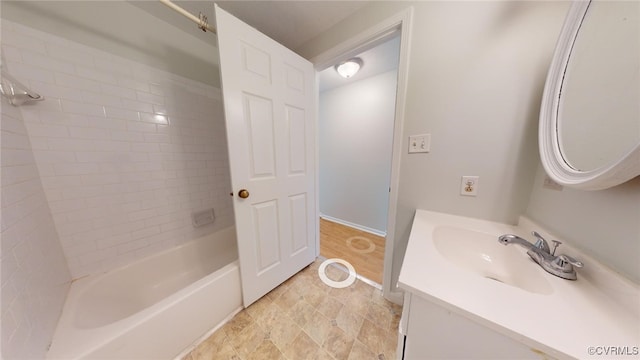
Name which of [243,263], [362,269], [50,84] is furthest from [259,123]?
[362,269]

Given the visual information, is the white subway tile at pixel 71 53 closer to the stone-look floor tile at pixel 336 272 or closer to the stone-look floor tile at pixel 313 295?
the stone-look floor tile at pixel 313 295

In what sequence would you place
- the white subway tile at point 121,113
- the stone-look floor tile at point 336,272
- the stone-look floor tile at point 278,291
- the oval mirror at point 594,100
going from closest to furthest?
the oval mirror at point 594,100 < the white subway tile at point 121,113 < the stone-look floor tile at point 278,291 < the stone-look floor tile at point 336,272

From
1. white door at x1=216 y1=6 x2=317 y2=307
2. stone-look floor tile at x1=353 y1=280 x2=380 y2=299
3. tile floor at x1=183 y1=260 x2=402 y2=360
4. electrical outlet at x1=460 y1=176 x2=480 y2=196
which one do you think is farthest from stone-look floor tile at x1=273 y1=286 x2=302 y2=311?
electrical outlet at x1=460 y1=176 x2=480 y2=196

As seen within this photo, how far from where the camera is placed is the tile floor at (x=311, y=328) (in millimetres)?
958

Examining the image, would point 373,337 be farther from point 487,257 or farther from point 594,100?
point 594,100

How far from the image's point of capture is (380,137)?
82.2 inches

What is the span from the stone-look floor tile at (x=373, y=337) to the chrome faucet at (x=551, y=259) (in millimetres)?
873

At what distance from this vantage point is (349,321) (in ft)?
3.67

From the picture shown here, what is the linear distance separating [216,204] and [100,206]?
2.28 ft

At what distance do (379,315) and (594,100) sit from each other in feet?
4.64

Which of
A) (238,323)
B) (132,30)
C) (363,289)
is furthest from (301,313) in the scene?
(132,30)

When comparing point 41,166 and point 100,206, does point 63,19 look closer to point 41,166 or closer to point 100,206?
point 41,166

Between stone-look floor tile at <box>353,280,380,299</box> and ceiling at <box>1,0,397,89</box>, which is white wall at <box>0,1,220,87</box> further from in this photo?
stone-look floor tile at <box>353,280,380,299</box>

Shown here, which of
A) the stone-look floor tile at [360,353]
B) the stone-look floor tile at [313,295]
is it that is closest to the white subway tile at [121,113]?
the stone-look floor tile at [313,295]
